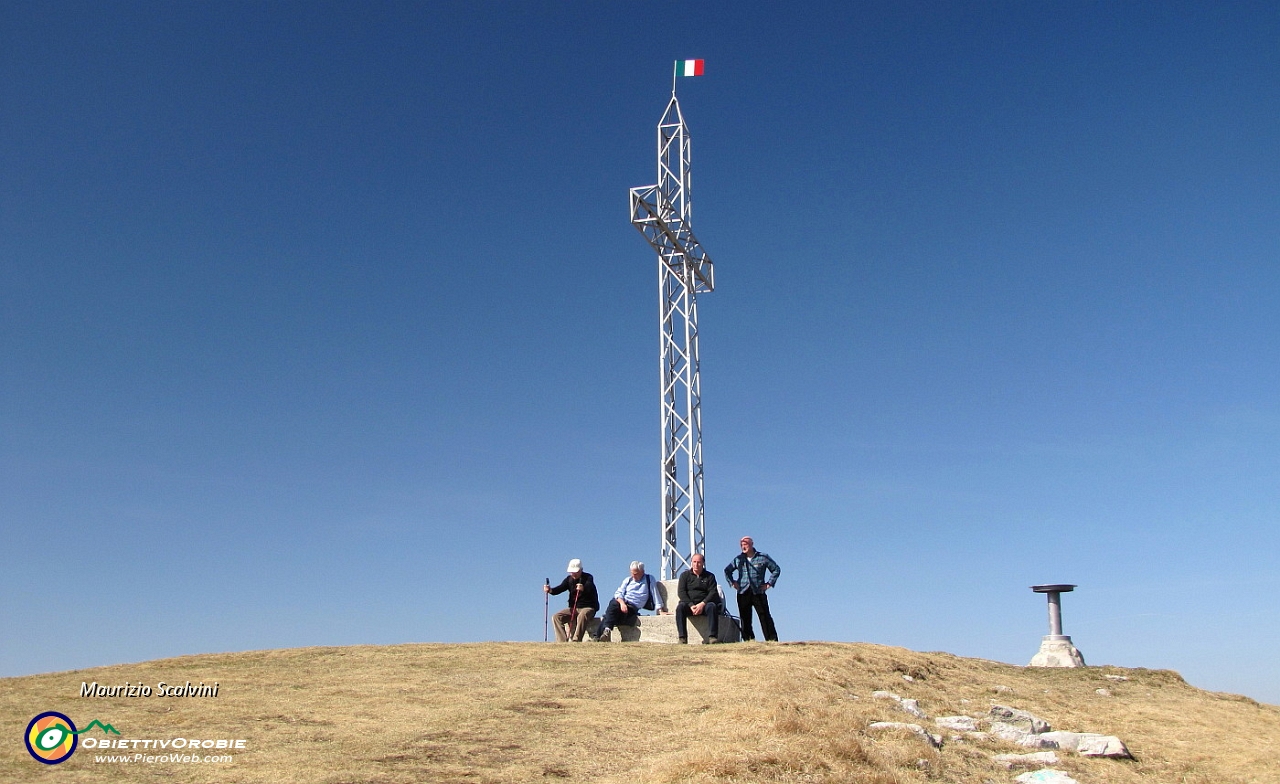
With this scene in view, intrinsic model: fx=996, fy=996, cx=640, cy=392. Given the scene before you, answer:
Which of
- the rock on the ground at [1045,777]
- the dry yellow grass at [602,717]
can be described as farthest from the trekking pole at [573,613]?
the rock on the ground at [1045,777]

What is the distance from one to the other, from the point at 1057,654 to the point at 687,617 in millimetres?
7488

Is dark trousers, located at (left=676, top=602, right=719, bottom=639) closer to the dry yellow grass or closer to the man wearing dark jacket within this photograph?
the man wearing dark jacket

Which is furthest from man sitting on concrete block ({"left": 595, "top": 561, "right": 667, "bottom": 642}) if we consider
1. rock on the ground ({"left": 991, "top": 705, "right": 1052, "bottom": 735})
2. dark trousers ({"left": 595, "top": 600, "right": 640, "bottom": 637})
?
rock on the ground ({"left": 991, "top": 705, "right": 1052, "bottom": 735})

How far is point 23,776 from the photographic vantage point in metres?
7.27

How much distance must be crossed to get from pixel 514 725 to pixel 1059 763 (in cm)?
560

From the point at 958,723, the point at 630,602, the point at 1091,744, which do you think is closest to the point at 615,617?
the point at 630,602

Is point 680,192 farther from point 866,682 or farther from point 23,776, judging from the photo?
point 23,776

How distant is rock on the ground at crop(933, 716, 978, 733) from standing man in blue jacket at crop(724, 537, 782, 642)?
20.3 ft

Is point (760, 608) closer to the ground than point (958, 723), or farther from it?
farther from it

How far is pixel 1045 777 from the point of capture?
9.44m

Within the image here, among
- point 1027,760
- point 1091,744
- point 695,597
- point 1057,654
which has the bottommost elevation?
point 1027,760

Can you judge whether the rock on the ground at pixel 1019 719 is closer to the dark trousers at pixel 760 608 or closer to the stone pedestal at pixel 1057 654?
the dark trousers at pixel 760 608

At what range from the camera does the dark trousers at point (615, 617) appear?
1758cm

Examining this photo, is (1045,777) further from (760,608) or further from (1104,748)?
(760,608)
